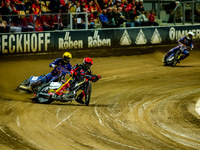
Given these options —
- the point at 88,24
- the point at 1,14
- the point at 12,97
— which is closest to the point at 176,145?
the point at 12,97

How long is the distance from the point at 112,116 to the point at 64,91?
207 cm

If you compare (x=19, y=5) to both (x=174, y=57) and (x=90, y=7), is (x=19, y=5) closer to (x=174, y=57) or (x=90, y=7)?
(x=90, y=7)

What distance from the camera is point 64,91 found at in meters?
11.5

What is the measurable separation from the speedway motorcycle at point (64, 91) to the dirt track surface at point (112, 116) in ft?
0.83

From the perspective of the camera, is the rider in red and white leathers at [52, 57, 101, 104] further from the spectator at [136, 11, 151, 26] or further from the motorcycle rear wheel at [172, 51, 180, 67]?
the spectator at [136, 11, 151, 26]

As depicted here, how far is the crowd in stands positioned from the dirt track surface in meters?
2.26

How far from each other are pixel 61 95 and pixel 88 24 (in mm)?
9795

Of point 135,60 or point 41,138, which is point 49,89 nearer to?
point 41,138

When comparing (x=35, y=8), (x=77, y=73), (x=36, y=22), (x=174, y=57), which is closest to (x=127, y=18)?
(x=174, y=57)

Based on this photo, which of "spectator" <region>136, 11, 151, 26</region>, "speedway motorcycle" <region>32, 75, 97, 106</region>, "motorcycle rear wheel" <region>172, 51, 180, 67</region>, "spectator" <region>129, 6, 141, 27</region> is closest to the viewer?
"speedway motorcycle" <region>32, 75, 97, 106</region>

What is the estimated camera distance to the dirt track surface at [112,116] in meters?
7.80

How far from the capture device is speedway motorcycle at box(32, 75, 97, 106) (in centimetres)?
1126

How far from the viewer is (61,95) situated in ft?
37.7

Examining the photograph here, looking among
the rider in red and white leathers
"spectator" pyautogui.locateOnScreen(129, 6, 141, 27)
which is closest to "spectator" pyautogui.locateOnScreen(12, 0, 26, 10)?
"spectator" pyautogui.locateOnScreen(129, 6, 141, 27)
